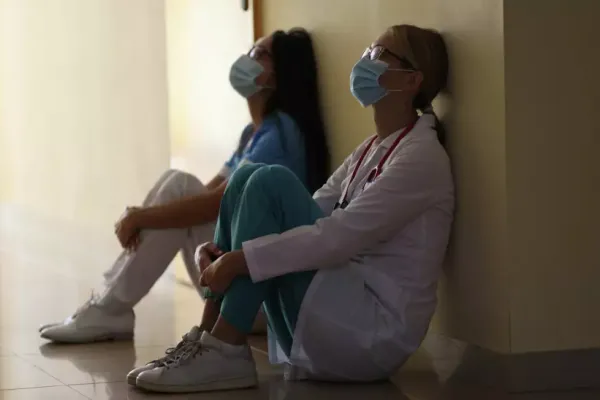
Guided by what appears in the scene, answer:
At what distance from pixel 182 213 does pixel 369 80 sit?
0.80 meters

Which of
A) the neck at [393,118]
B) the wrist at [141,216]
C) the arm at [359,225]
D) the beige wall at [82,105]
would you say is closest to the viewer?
the arm at [359,225]

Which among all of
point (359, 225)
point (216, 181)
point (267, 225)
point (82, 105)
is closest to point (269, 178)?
point (267, 225)

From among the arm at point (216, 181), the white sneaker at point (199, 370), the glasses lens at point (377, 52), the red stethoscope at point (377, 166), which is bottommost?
the white sneaker at point (199, 370)

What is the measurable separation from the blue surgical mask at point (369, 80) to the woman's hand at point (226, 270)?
49cm

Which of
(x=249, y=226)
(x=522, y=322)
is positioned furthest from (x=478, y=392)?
(x=249, y=226)

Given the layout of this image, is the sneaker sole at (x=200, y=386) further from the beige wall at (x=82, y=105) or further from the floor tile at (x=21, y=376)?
the beige wall at (x=82, y=105)

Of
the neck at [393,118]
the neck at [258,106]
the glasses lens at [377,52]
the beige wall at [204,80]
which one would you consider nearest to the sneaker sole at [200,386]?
the neck at [393,118]

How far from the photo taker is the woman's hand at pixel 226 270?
1.95m

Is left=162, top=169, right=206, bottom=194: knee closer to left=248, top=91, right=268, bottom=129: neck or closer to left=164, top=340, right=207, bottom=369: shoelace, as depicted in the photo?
left=248, top=91, right=268, bottom=129: neck

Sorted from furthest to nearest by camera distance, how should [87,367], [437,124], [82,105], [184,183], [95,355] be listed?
[82,105], [184,183], [95,355], [87,367], [437,124]

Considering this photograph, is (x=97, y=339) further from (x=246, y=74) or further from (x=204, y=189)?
(x=246, y=74)

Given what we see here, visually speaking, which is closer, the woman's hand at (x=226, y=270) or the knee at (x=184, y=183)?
the woman's hand at (x=226, y=270)

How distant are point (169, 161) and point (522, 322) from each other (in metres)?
2.71

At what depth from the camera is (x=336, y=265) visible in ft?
6.61
